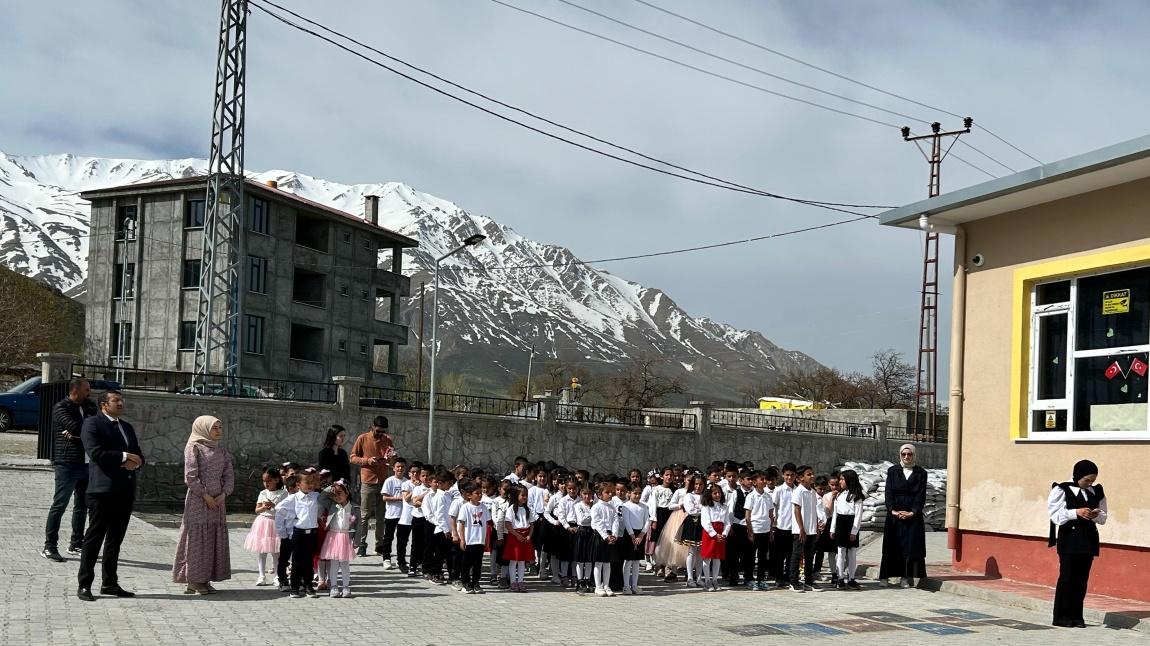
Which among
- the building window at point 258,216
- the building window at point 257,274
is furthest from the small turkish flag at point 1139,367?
the building window at point 258,216

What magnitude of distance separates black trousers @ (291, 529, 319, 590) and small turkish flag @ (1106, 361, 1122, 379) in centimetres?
891

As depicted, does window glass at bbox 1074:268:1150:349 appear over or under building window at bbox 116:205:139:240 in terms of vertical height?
under

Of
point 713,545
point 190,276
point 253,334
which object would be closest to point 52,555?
point 713,545

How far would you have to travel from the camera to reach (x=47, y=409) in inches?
Result: 870

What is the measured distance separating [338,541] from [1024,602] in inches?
289

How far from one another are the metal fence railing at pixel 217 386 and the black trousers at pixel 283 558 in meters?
13.8

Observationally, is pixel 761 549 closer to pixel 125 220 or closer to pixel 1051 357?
pixel 1051 357

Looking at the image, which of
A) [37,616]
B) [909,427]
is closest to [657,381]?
[909,427]

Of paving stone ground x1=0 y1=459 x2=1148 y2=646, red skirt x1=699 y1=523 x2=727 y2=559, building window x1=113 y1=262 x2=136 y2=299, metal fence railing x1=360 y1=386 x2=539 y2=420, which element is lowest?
paving stone ground x1=0 y1=459 x2=1148 y2=646

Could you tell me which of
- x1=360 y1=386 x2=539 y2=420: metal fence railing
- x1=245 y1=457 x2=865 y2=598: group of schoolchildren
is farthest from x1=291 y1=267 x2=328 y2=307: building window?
x1=245 y1=457 x2=865 y2=598: group of schoolchildren

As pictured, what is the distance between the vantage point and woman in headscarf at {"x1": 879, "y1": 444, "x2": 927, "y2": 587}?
13484 mm

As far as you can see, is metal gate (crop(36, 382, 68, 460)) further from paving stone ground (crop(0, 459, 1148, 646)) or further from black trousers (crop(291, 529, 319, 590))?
black trousers (crop(291, 529, 319, 590))

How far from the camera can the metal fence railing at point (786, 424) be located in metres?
36.9

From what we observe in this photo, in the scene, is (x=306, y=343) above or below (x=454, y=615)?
above
